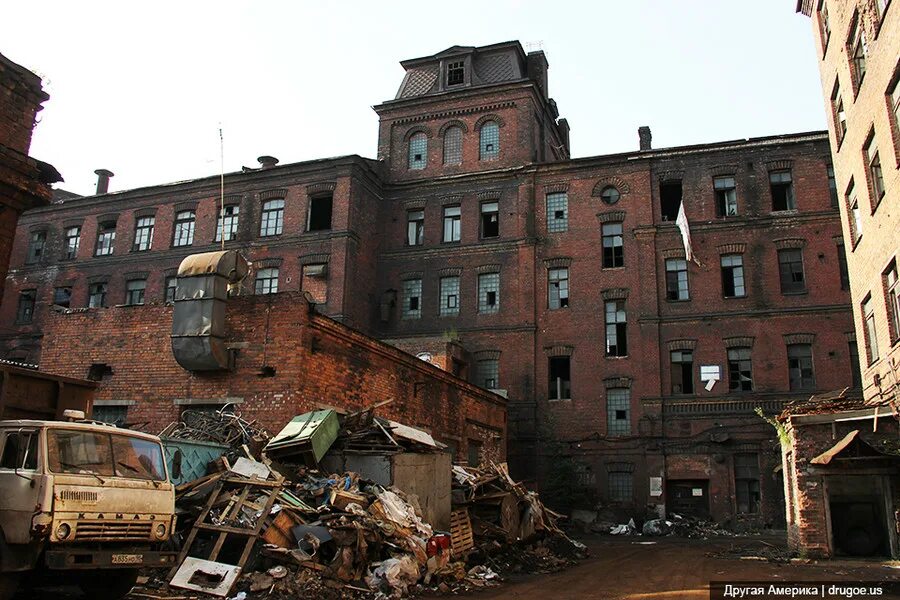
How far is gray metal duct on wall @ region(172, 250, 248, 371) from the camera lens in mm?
16891

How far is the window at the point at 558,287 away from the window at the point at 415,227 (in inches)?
260

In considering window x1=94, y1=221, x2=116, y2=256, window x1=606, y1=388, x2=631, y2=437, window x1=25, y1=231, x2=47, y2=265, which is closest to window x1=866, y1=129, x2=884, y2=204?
window x1=606, y1=388, x2=631, y2=437

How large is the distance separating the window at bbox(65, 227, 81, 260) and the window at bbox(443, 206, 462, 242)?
19.7 meters

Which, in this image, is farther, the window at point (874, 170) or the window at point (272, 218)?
the window at point (272, 218)

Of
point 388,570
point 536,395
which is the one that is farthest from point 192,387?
point 536,395

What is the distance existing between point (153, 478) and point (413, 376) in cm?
1218

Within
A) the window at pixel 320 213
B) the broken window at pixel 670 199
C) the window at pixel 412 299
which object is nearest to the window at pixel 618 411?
the broken window at pixel 670 199

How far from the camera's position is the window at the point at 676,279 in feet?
103

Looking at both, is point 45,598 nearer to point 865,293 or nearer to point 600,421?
point 865,293

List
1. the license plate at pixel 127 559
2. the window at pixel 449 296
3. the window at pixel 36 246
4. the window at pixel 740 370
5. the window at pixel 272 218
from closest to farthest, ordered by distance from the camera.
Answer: the license plate at pixel 127 559 → the window at pixel 740 370 → the window at pixel 449 296 → the window at pixel 272 218 → the window at pixel 36 246

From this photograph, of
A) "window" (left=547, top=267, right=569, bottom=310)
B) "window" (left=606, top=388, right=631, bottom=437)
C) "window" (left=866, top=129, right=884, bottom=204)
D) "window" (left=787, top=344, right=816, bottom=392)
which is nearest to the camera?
"window" (left=866, top=129, right=884, bottom=204)

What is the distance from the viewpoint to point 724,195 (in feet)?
105

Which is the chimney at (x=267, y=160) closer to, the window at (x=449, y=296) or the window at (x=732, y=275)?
the window at (x=449, y=296)

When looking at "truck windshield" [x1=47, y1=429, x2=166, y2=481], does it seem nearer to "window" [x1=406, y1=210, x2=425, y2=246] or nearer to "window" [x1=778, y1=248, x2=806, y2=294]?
"window" [x1=406, y1=210, x2=425, y2=246]
